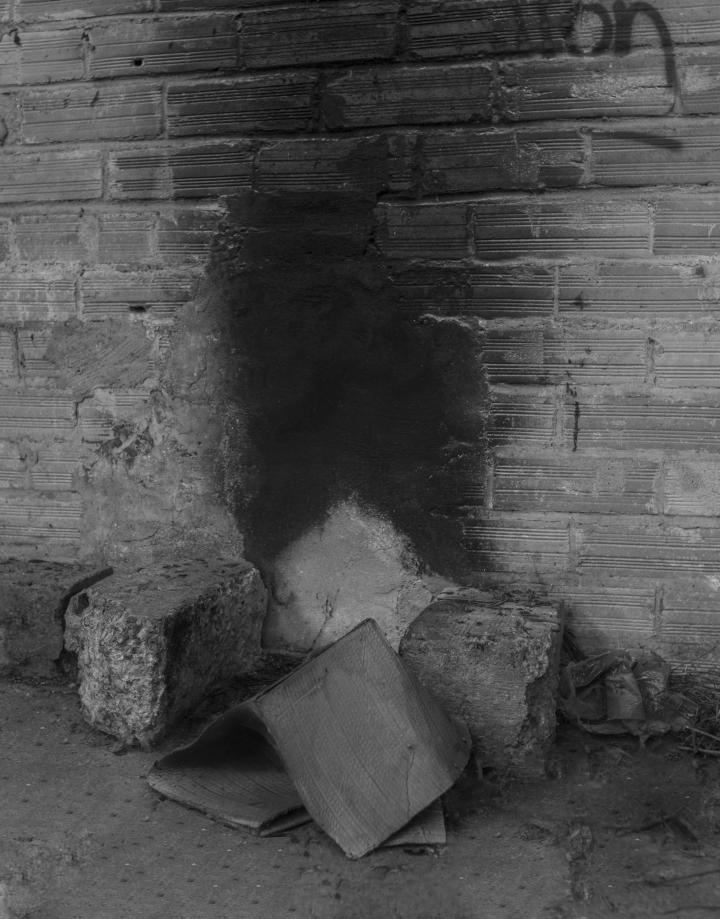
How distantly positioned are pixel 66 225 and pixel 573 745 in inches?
94.1

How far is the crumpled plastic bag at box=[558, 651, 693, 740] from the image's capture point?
2994 mm

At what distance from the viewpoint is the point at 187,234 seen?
3320 mm

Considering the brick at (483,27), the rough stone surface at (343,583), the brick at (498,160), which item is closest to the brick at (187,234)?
the brick at (498,160)

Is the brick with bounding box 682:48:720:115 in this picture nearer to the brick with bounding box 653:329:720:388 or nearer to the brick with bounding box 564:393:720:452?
the brick with bounding box 653:329:720:388

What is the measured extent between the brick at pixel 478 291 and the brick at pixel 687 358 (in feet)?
1.16

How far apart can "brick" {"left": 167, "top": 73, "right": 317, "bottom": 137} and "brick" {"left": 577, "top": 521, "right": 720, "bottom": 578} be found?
161 centimetres

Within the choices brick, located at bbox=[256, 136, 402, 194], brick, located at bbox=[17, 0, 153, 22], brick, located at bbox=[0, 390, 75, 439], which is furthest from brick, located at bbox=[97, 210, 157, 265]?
brick, located at bbox=[17, 0, 153, 22]

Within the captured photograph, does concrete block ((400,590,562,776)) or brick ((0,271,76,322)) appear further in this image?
brick ((0,271,76,322))

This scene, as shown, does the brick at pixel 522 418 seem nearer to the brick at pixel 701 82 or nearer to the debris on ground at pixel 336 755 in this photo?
the debris on ground at pixel 336 755

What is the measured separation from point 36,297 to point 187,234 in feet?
2.03

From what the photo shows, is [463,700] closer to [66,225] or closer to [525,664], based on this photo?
[525,664]

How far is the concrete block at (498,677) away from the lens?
2.80 m

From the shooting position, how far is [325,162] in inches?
124

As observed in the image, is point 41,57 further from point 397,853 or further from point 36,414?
point 397,853
